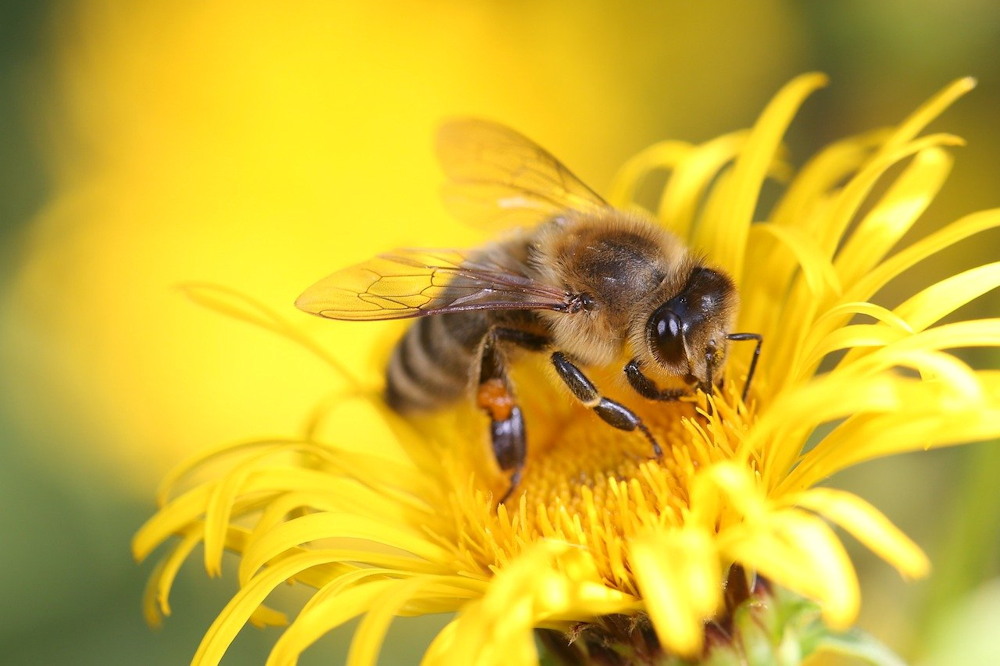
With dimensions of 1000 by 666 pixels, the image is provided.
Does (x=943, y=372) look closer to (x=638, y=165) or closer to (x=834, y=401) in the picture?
(x=834, y=401)

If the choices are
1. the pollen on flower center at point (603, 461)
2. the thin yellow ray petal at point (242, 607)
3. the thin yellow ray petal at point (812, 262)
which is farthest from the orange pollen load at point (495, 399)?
the thin yellow ray petal at point (812, 262)

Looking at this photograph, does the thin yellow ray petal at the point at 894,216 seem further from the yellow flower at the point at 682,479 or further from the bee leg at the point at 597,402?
the bee leg at the point at 597,402

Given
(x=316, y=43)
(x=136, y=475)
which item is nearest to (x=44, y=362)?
(x=136, y=475)

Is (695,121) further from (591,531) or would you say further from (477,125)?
(591,531)

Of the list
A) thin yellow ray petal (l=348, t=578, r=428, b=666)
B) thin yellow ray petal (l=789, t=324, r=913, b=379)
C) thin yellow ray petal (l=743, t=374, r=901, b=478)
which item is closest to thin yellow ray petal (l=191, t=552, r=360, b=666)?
thin yellow ray petal (l=348, t=578, r=428, b=666)

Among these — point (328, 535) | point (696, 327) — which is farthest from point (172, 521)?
point (696, 327)

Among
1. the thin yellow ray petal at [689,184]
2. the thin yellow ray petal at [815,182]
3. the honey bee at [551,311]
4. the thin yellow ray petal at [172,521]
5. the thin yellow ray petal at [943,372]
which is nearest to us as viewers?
the thin yellow ray petal at [943,372]
